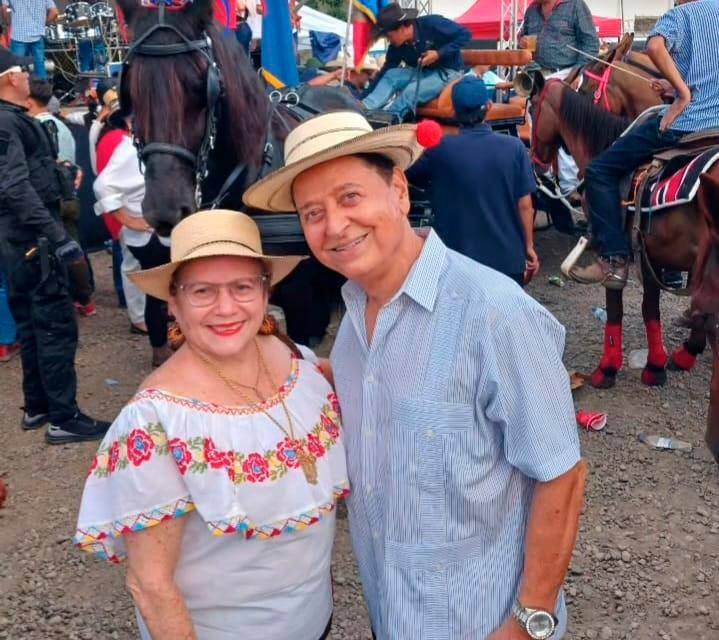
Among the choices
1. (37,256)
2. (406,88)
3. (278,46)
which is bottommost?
(37,256)

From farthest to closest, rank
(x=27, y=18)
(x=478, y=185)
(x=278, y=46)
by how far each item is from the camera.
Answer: (x=27, y=18)
(x=278, y=46)
(x=478, y=185)

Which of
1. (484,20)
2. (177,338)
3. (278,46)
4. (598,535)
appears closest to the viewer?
(177,338)

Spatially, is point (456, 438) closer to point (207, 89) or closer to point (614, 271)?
point (207, 89)

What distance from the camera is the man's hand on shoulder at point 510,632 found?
5.26ft

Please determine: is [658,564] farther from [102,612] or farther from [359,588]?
[102,612]

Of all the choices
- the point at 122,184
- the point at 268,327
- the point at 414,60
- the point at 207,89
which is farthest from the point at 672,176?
Answer: the point at 122,184

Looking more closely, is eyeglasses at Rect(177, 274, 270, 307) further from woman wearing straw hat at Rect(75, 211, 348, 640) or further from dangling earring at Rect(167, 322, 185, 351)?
dangling earring at Rect(167, 322, 185, 351)

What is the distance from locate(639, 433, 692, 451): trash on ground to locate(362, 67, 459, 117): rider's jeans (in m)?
2.98

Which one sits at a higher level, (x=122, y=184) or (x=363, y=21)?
(x=363, y=21)

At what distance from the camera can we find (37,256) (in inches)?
171

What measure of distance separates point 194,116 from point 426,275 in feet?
7.15

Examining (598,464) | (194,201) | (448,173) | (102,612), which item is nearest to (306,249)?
(194,201)

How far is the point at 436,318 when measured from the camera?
1585 mm

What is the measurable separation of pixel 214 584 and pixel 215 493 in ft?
0.85
